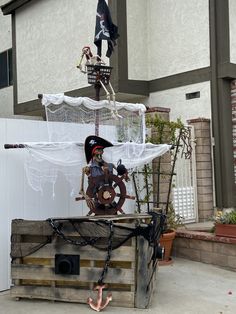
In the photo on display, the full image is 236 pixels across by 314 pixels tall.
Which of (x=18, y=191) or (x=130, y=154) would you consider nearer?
(x=18, y=191)

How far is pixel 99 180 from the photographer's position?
5238mm

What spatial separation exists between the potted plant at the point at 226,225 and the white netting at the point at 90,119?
167 centimetres

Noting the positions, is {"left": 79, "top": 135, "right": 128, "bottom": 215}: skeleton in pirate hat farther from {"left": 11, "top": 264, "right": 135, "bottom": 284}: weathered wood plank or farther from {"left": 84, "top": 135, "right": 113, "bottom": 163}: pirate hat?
{"left": 11, "top": 264, "right": 135, "bottom": 284}: weathered wood plank

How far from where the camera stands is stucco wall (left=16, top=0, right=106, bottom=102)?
37.1 feet

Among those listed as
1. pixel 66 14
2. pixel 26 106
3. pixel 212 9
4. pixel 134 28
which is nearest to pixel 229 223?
pixel 212 9

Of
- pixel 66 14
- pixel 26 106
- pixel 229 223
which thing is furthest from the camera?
pixel 26 106

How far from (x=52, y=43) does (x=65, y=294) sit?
915 centimetres

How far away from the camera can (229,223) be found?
6.36m

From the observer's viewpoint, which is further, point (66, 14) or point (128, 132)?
point (66, 14)

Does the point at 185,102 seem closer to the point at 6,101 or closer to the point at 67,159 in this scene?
the point at 67,159

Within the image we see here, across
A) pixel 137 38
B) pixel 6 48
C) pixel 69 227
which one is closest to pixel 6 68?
pixel 6 48

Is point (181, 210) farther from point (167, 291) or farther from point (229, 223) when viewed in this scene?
point (167, 291)

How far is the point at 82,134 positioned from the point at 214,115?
3914 millimetres

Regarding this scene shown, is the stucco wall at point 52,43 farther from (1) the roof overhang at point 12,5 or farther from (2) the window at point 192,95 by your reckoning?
(2) the window at point 192,95
